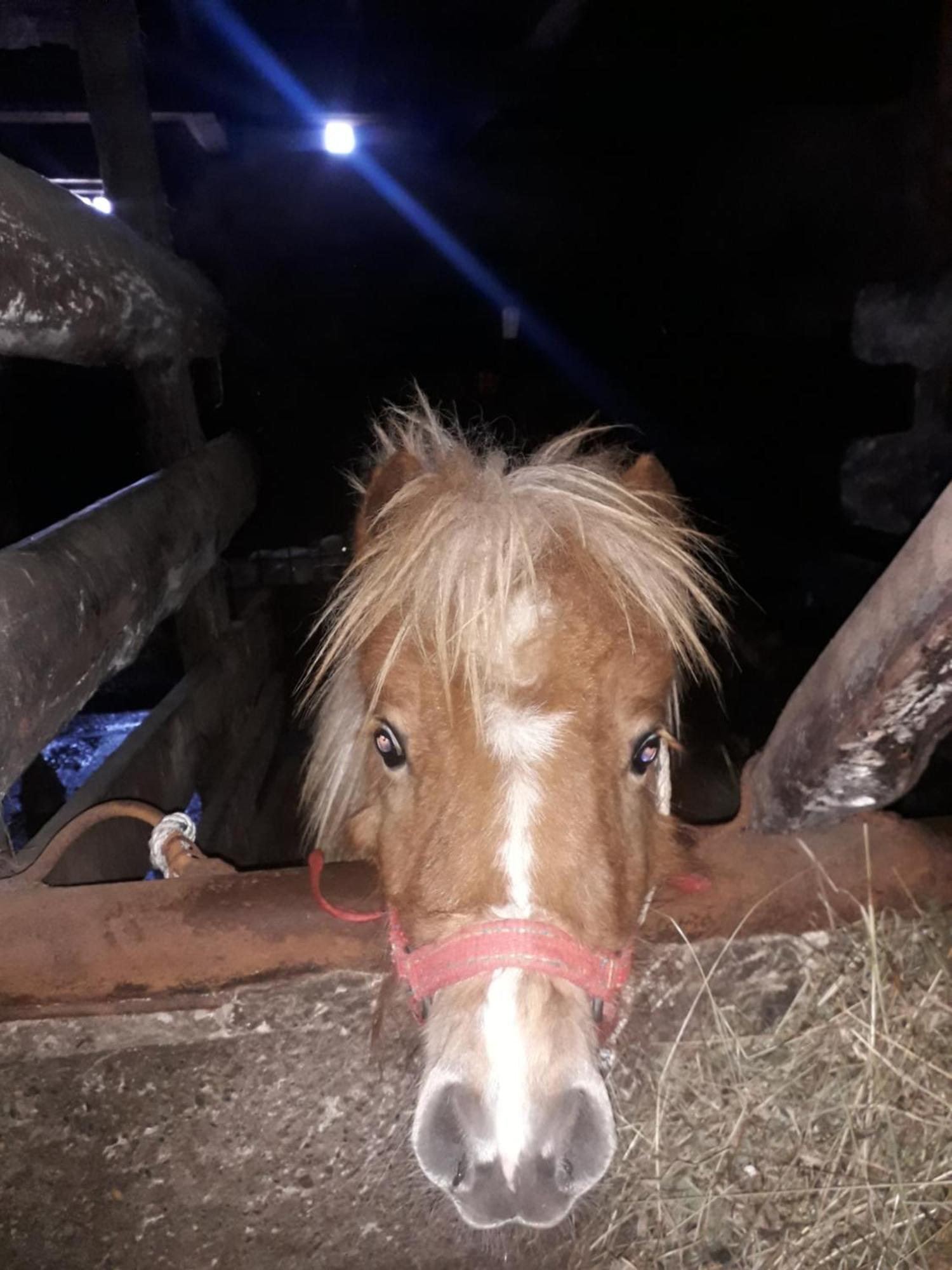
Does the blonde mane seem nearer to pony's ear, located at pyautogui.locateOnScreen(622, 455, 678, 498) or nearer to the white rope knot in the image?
pony's ear, located at pyautogui.locateOnScreen(622, 455, 678, 498)

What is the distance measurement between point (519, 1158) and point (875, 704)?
896 millimetres

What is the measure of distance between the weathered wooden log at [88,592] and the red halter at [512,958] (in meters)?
0.88

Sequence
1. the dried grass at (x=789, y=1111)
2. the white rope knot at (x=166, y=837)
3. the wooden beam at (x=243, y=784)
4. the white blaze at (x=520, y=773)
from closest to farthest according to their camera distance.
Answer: the white blaze at (x=520, y=773) < the dried grass at (x=789, y=1111) < the white rope knot at (x=166, y=837) < the wooden beam at (x=243, y=784)

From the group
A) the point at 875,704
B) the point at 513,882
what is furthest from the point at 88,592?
the point at 875,704

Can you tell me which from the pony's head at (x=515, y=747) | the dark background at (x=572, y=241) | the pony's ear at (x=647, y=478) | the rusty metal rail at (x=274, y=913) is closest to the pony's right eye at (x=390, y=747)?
the pony's head at (x=515, y=747)

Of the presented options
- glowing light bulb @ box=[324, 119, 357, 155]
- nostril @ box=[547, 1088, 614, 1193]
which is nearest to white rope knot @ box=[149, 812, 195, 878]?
nostril @ box=[547, 1088, 614, 1193]

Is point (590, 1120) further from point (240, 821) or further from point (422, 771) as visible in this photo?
point (240, 821)

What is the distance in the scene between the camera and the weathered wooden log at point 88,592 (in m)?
1.62

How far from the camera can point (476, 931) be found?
1.39m

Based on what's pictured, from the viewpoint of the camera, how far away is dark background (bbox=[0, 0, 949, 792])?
138 inches

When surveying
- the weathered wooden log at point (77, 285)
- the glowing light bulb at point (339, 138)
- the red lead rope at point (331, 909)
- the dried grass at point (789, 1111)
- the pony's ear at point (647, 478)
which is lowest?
the dried grass at point (789, 1111)

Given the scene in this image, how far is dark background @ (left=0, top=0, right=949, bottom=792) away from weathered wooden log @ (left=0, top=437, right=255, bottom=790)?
739 mm

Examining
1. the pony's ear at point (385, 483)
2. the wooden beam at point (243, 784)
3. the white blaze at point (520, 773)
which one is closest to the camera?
the white blaze at point (520, 773)

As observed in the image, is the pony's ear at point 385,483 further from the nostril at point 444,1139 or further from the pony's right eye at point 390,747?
the nostril at point 444,1139
